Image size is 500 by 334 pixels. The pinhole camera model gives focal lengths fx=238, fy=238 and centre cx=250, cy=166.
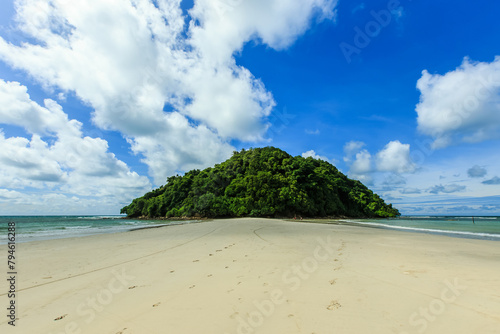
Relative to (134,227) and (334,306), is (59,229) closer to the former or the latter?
(134,227)

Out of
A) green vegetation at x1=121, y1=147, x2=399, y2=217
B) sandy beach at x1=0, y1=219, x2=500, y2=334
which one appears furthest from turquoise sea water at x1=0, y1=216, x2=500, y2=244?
green vegetation at x1=121, y1=147, x2=399, y2=217

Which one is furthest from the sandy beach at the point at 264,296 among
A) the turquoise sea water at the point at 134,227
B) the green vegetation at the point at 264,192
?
the green vegetation at the point at 264,192

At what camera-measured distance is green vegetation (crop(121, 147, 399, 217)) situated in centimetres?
5728

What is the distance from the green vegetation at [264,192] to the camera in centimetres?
5728

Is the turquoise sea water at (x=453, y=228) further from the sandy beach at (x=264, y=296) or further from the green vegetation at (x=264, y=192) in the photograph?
the green vegetation at (x=264, y=192)

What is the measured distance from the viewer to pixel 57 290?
496 centimetres

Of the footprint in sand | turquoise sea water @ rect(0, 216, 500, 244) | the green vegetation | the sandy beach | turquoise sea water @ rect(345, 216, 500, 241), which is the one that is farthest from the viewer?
the green vegetation

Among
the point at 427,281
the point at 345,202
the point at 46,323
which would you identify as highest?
the point at 345,202

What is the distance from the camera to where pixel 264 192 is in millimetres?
56625

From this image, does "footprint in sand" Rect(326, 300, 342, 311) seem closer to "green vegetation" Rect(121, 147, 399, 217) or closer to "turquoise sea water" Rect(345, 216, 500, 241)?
"turquoise sea water" Rect(345, 216, 500, 241)

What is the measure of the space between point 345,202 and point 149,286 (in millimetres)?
82626

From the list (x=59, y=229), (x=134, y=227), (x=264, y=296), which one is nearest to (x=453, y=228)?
(x=264, y=296)

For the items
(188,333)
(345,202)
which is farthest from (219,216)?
(188,333)

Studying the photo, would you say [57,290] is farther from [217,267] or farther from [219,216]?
[219,216]
